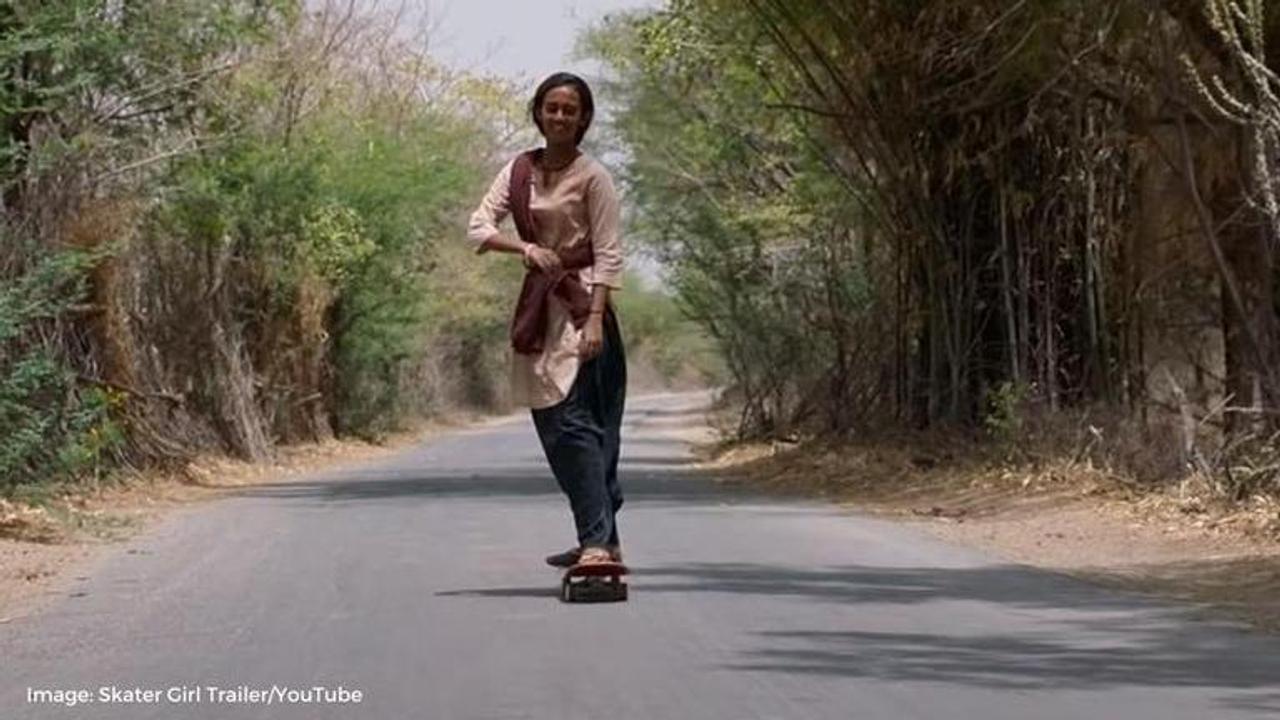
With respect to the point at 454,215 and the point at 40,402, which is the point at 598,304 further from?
the point at 454,215

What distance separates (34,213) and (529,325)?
10682 mm

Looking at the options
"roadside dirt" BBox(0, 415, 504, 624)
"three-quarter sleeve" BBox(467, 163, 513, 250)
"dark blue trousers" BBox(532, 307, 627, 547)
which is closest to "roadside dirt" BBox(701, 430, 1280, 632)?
"dark blue trousers" BBox(532, 307, 627, 547)

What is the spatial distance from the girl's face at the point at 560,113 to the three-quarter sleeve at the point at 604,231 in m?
0.24

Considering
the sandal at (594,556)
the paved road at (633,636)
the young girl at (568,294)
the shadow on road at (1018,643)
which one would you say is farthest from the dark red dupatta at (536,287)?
the shadow on road at (1018,643)

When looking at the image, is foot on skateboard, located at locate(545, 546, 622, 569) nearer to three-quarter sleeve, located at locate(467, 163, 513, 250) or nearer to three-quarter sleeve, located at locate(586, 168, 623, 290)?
three-quarter sleeve, located at locate(586, 168, 623, 290)

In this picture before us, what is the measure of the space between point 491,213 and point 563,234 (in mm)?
333

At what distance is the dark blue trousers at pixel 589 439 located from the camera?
1048cm

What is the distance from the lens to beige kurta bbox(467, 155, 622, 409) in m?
10.4

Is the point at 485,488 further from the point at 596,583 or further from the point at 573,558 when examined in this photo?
the point at 596,583

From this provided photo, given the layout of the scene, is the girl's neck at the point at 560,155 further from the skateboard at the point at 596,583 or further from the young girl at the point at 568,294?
the skateboard at the point at 596,583

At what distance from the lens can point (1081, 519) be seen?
16.6 metres

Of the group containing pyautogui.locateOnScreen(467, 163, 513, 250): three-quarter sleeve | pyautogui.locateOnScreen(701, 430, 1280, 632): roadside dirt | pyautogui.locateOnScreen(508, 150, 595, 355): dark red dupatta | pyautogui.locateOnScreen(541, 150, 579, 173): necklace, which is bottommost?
pyautogui.locateOnScreen(701, 430, 1280, 632): roadside dirt

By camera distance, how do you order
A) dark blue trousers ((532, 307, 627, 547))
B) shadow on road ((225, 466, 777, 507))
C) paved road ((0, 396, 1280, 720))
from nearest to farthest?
→ 1. paved road ((0, 396, 1280, 720))
2. dark blue trousers ((532, 307, 627, 547))
3. shadow on road ((225, 466, 777, 507))

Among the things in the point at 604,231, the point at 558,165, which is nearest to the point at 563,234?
the point at 604,231
